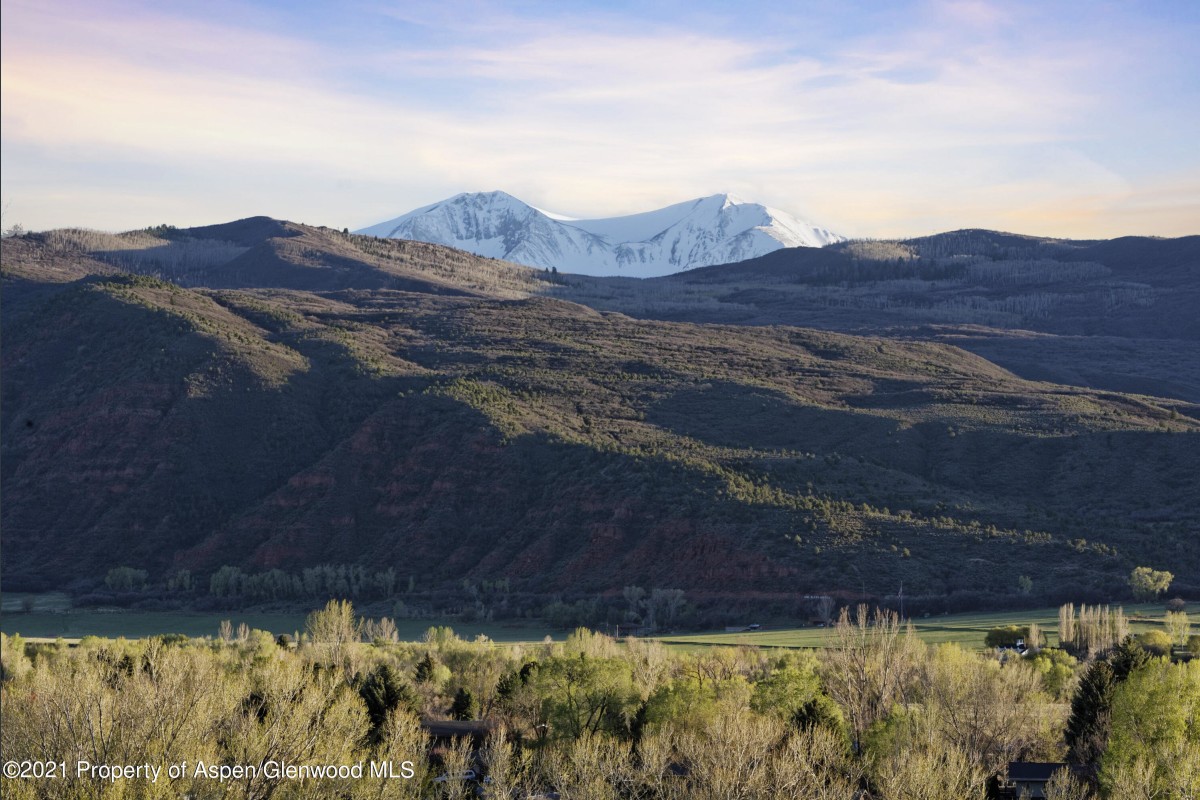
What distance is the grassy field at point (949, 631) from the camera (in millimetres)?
72875

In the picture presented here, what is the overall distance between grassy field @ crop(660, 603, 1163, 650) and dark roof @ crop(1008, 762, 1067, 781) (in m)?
24.9

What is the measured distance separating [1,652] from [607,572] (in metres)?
43.2

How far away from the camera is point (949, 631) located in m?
76.5

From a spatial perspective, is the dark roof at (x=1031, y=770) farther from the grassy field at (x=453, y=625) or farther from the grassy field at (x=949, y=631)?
the grassy field at (x=453, y=625)

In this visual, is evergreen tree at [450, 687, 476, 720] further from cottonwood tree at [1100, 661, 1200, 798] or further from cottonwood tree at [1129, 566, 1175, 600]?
cottonwood tree at [1129, 566, 1175, 600]

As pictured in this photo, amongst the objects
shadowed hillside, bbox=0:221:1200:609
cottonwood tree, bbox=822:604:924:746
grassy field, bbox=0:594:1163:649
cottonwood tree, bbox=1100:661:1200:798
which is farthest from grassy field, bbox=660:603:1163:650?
cottonwood tree, bbox=1100:661:1200:798

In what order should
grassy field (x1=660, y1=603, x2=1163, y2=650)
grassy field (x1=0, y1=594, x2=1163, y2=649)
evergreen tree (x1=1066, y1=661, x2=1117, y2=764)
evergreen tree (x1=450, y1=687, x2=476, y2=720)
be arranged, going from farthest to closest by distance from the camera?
grassy field (x1=0, y1=594, x2=1163, y2=649), grassy field (x1=660, y1=603, x2=1163, y2=650), evergreen tree (x1=450, y1=687, x2=476, y2=720), evergreen tree (x1=1066, y1=661, x2=1117, y2=764)

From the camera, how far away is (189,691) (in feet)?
144

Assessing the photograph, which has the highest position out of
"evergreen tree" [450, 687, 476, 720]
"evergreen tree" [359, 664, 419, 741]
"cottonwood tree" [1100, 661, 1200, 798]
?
"cottonwood tree" [1100, 661, 1200, 798]

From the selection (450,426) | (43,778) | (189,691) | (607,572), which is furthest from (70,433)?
(43,778)

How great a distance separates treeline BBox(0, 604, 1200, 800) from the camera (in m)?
34.8

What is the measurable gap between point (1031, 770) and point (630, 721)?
12.9 meters

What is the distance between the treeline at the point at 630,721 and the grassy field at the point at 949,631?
8745 millimetres

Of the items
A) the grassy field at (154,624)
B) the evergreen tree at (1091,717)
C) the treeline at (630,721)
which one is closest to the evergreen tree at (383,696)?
the treeline at (630,721)
